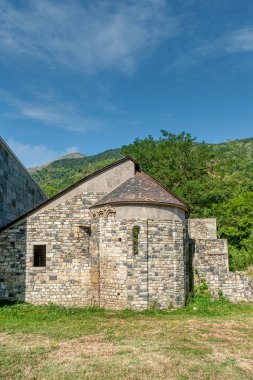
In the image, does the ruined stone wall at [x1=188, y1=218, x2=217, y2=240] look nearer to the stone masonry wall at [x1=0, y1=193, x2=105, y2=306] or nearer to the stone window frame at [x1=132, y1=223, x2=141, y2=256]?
the stone window frame at [x1=132, y1=223, x2=141, y2=256]

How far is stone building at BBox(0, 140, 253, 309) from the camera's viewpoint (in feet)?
45.6

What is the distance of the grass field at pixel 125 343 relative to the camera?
294 inches

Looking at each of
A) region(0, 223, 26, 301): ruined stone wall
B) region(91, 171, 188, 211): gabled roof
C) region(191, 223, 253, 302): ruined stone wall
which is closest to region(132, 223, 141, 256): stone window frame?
region(91, 171, 188, 211): gabled roof

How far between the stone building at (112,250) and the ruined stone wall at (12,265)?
0.04 m

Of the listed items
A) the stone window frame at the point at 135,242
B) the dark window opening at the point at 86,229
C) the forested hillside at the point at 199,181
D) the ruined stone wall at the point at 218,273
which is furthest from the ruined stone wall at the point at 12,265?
the forested hillside at the point at 199,181

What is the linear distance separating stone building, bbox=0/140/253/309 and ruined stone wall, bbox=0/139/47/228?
6.53ft

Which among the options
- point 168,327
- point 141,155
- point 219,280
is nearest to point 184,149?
point 141,155

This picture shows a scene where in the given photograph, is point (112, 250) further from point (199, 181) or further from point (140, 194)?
point (199, 181)

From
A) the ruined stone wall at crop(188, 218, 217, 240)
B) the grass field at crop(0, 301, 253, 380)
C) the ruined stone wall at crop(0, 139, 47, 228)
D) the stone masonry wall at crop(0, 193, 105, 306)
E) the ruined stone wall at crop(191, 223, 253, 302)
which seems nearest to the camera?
the grass field at crop(0, 301, 253, 380)

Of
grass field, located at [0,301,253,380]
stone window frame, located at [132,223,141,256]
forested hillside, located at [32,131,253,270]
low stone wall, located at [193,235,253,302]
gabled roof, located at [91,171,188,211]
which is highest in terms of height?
forested hillside, located at [32,131,253,270]

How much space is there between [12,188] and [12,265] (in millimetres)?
4570

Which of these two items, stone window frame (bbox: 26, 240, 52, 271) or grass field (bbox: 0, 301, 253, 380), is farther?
stone window frame (bbox: 26, 240, 52, 271)

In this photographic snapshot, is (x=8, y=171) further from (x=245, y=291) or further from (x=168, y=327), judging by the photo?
(x=245, y=291)

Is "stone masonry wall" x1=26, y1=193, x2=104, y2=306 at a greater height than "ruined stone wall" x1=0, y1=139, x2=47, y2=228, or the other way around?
"ruined stone wall" x1=0, y1=139, x2=47, y2=228
